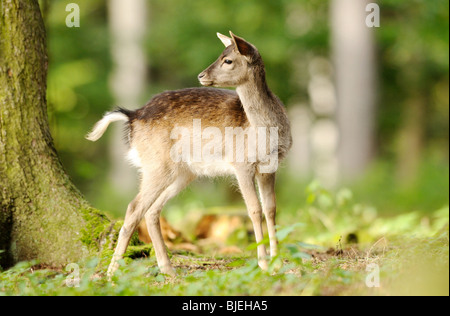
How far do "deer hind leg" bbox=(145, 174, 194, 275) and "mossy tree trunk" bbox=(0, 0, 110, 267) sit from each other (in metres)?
0.44

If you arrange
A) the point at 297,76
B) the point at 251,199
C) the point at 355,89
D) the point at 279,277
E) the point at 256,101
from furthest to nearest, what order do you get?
1. the point at 297,76
2. the point at 355,89
3. the point at 256,101
4. the point at 251,199
5. the point at 279,277

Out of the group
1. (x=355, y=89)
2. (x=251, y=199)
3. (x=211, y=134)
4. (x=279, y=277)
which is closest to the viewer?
(x=279, y=277)

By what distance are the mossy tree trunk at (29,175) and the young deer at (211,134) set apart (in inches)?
19.3

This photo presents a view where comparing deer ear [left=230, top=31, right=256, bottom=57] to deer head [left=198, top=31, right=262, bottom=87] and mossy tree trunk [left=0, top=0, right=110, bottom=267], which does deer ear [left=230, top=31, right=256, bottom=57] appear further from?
mossy tree trunk [left=0, top=0, right=110, bottom=267]

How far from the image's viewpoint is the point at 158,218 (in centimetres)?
581

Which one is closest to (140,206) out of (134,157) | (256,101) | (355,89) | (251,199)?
(134,157)

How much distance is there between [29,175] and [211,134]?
65.2 inches

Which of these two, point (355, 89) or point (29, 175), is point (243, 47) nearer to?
point (29, 175)

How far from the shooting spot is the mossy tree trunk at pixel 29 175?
18.7 feet

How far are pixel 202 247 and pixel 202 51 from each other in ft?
28.9

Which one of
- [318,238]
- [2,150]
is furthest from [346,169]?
[2,150]

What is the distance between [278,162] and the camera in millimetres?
5746

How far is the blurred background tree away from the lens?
13328 mm

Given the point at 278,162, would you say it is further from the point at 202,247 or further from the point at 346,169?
the point at 346,169
